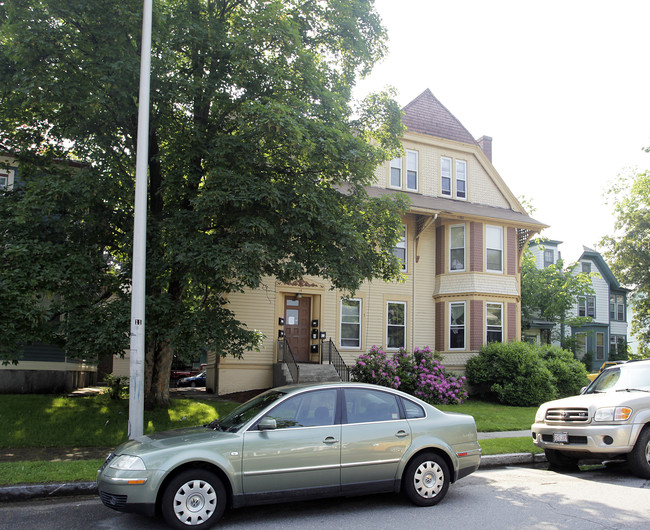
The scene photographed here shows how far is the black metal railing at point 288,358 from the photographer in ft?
52.1

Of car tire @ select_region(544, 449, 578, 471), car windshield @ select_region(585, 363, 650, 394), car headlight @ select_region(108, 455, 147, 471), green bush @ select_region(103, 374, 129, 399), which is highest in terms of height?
car windshield @ select_region(585, 363, 650, 394)

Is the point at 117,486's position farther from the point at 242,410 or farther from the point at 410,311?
the point at 410,311

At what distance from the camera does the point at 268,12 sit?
401 inches

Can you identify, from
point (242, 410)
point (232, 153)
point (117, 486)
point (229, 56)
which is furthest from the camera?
point (229, 56)

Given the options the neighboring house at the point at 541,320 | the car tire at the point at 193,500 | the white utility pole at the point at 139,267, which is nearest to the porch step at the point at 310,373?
the white utility pole at the point at 139,267

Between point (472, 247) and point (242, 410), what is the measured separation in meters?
15.3

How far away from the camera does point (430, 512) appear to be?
6.21 meters

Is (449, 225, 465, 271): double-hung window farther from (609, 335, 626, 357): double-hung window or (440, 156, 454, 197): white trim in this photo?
(609, 335, 626, 357): double-hung window

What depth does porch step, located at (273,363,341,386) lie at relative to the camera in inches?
648

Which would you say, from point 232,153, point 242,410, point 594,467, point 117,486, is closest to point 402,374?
point 594,467

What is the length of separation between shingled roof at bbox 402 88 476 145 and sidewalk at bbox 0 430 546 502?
14755mm

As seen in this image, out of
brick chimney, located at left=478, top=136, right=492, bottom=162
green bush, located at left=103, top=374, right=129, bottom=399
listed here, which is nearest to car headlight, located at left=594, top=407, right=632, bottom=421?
green bush, located at left=103, top=374, right=129, bottom=399

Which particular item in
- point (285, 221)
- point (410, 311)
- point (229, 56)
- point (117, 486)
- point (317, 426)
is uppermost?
point (229, 56)

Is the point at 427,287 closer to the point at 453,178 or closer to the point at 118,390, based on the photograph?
the point at 453,178
